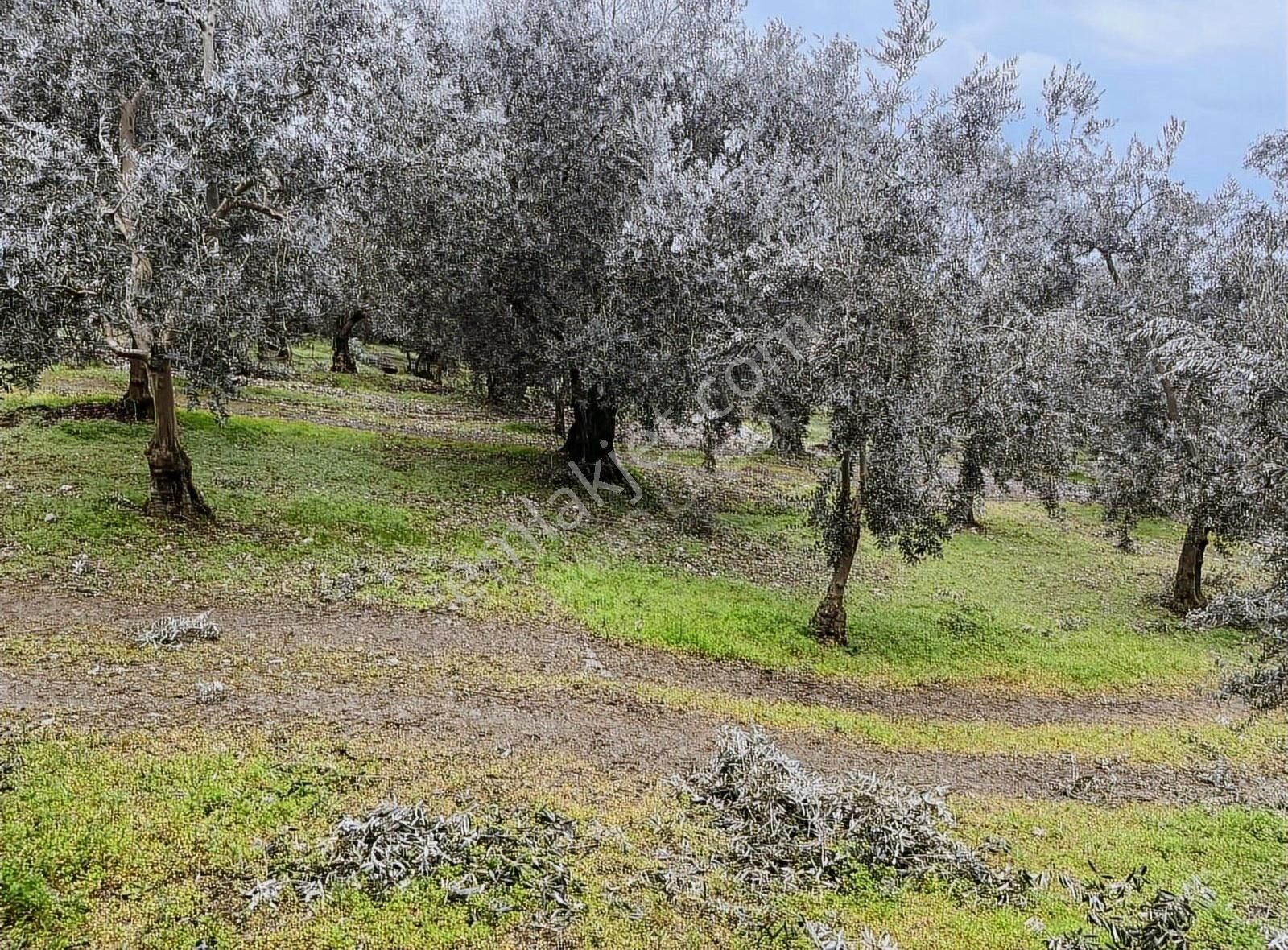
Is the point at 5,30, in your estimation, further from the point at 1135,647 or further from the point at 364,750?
the point at 1135,647

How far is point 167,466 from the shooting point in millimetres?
15945

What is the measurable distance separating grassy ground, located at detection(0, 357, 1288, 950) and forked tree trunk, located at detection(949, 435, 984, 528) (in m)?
3.09

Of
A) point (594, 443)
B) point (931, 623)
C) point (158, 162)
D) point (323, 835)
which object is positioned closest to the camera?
point (323, 835)

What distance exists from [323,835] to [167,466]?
37.1ft

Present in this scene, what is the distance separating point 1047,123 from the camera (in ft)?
84.9

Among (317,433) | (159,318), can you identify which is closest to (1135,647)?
(159,318)

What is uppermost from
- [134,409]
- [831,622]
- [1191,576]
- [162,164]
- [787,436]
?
[162,164]

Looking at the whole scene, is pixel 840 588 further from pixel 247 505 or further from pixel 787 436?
pixel 247 505

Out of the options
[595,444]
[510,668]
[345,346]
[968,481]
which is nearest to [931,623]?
[968,481]

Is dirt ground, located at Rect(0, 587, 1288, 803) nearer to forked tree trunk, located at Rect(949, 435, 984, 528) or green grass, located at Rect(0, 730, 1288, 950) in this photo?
green grass, located at Rect(0, 730, 1288, 950)

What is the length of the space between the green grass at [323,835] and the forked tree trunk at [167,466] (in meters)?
8.64

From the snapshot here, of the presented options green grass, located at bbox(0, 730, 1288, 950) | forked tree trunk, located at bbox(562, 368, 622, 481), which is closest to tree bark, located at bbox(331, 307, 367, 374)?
forked tree trunk, located at bbox(562, 368, 622, 481)

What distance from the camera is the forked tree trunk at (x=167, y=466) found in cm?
1538

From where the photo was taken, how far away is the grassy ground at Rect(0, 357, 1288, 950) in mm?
6922
